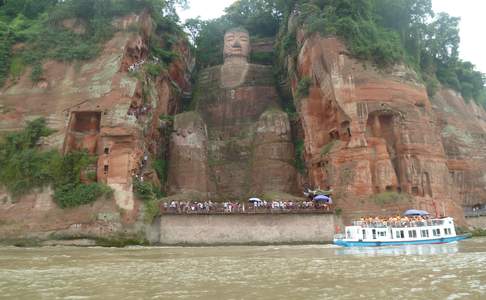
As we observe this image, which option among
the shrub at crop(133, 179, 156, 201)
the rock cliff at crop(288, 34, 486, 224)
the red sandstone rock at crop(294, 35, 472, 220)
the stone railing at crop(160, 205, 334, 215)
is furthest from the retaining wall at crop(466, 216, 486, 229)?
the shrub at crop(133, 179, 156, 201)

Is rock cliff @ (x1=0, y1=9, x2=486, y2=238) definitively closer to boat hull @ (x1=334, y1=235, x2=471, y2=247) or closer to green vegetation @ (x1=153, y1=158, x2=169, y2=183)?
green vegetation @ (x1=153, y1=158, x2=169, y2=183)

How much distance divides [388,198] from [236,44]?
26.9 metres

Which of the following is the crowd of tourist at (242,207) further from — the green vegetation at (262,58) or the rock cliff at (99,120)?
the green vegetation at (262,58)

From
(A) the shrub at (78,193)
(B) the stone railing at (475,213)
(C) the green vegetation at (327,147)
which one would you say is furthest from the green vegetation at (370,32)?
(A) the shrub at (78,193)

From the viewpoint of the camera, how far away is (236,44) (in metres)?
52.6

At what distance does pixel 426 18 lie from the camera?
48.1 meters

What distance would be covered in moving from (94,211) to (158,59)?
17357mm

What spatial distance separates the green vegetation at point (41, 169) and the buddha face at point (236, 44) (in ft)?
77.3

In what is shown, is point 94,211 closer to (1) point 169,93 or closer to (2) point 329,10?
(1) point 169,93

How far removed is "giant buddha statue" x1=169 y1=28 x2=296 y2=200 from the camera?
135ft

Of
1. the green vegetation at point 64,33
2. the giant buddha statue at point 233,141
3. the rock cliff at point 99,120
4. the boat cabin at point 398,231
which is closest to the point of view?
the boat cabin at point 398,231

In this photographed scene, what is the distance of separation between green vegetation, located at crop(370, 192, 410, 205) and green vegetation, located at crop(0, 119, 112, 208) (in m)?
20.1

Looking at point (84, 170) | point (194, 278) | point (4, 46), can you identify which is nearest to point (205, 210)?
point (84, 170)

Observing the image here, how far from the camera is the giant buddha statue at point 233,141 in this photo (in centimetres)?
4125
